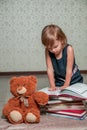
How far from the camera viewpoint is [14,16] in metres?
3.56

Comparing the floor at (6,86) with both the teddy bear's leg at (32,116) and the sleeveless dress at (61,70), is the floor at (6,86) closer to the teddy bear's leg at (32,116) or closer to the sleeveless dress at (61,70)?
the sleeveless dress at (61,70)

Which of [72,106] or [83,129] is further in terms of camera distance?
[72,106]

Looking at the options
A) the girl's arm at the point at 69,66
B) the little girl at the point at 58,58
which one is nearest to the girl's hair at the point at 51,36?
the little girl at the point at 58,58

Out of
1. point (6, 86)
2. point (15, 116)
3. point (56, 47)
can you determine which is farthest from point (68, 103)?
point (6, 86)

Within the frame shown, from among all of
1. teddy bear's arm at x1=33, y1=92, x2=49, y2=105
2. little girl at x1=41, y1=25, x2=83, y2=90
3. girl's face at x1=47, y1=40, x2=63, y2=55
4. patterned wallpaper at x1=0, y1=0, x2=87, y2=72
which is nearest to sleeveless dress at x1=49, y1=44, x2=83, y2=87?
little girl at x1=41, y1=25, x2=83, y2=90

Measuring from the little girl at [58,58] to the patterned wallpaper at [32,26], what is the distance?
2.10 metres

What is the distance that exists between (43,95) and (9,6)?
278cm

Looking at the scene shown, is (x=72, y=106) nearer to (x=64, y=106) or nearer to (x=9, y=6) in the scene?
(x=64, y=106)

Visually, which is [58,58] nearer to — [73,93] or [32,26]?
[73,93]

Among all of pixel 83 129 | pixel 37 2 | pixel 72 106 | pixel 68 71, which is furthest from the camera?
pixel 37 2

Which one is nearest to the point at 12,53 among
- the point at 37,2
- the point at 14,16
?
the point at 14,16

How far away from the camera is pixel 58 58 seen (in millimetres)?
1521

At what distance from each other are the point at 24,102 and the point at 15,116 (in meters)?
0.07

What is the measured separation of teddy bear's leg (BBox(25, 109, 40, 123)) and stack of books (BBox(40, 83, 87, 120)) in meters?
0.12
